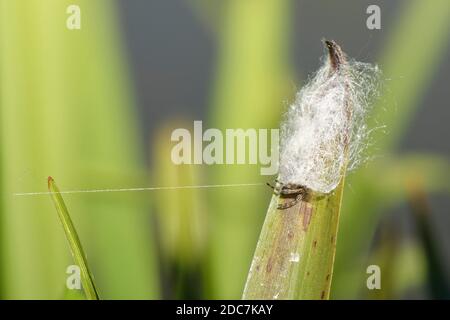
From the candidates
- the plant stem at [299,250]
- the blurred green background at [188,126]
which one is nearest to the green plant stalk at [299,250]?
the plant stem at [299,250]

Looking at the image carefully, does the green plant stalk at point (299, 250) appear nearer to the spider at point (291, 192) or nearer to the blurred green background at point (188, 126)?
the spider at point (291, 192)

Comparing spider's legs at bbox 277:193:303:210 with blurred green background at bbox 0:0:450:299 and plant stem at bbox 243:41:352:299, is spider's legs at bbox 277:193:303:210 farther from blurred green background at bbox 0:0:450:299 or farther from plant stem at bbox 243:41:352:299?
blurred green background at bbox 0:0:450:299

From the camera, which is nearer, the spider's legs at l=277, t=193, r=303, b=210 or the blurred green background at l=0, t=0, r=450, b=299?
the spider's legs at l=277, t=193, r=303, b=210

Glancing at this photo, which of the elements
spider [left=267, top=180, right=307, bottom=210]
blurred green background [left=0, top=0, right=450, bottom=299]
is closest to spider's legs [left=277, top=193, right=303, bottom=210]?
spider [left=267, top=180, right=307, bottom=210]

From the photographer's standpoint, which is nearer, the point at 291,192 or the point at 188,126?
the point at 291,192

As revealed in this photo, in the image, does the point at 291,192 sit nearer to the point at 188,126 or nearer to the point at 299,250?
the point at 299,250

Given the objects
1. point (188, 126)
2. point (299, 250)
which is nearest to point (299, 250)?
point (299, 250)
